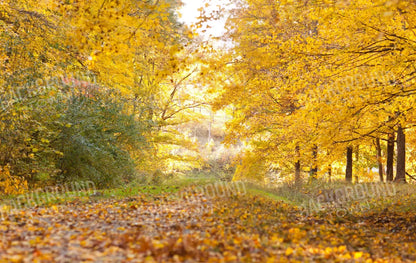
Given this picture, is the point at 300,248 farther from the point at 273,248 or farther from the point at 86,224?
the point at 86,224

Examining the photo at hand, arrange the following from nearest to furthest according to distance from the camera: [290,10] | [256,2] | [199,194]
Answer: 1. [290,10]
2. [199,194]
3. [256,2]

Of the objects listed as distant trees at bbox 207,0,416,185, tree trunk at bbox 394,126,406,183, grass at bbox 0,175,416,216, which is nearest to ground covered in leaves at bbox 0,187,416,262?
grass at bbox 0,175,416,216

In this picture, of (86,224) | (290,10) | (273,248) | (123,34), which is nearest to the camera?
(273,248)

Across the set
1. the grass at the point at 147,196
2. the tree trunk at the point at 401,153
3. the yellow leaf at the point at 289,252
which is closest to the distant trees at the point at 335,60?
the grass at the point at 147,196

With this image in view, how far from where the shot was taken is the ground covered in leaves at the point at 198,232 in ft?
12.2

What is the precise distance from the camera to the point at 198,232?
4.91 metres

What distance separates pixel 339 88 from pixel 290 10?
1938 millimetres

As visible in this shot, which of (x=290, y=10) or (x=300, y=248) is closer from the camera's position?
(x=300, y=248)

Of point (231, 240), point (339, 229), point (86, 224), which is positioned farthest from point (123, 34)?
point (339, 229)

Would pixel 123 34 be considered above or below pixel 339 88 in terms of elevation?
above

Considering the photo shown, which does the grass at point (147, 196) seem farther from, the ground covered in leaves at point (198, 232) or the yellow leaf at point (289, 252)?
the yellow leaf at point (289, 252)

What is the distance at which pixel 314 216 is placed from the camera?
7.36 m

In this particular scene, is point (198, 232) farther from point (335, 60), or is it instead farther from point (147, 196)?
point (335, 60)

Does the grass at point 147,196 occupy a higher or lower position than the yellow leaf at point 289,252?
higher
